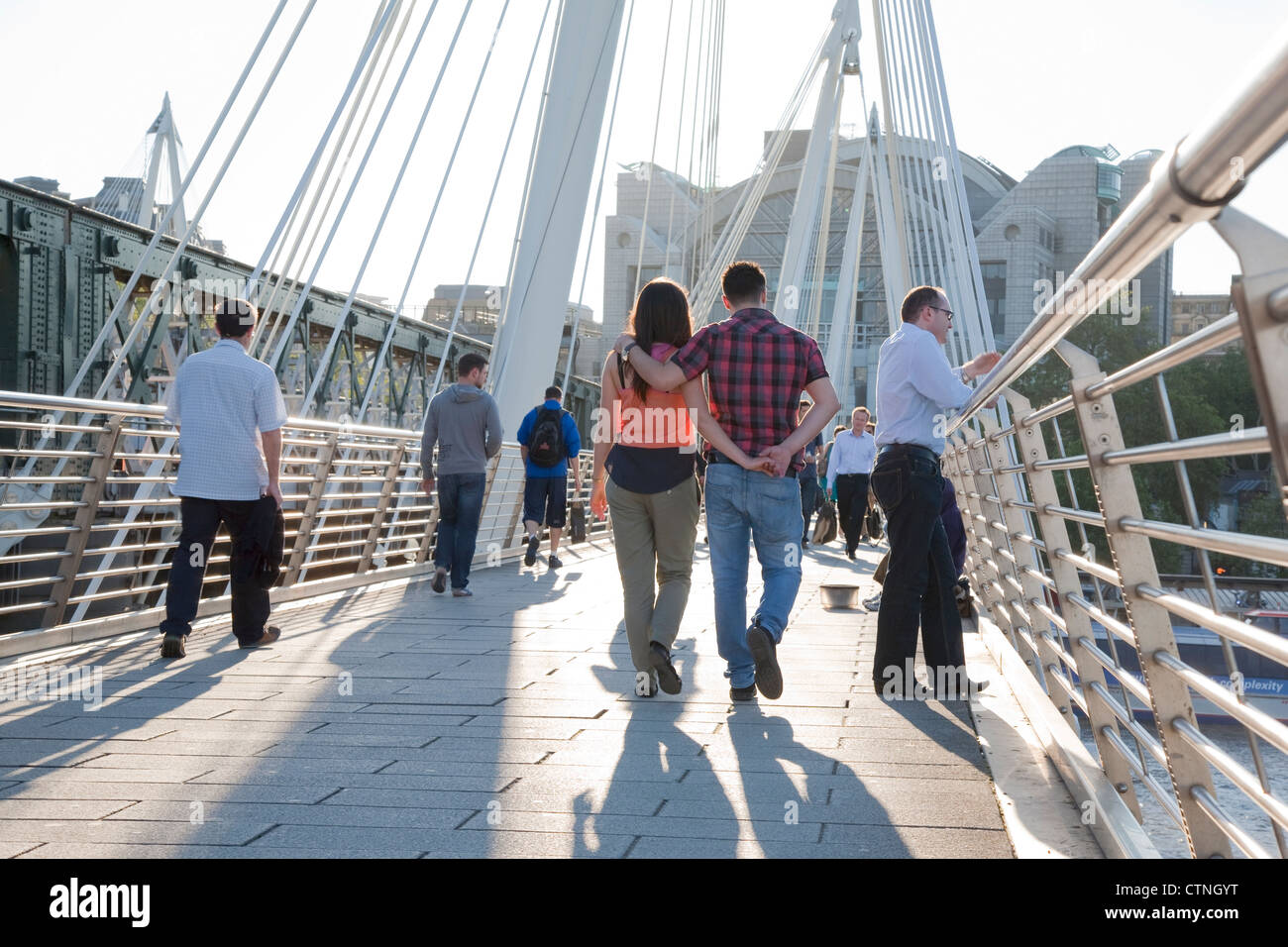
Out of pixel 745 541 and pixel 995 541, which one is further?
pixel 995 541

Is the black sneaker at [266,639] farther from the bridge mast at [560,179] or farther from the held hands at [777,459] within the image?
the bridge mast at [560,179]

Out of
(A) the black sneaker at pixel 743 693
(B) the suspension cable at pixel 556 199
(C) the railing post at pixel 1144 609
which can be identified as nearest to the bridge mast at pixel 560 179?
(B) the suspension cable at pixel 556 199

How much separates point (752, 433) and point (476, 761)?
5.87ft

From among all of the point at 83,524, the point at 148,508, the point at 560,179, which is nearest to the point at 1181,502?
the point at 83,524

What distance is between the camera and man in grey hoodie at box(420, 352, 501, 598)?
948cm

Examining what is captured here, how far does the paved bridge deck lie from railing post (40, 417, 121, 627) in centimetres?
34

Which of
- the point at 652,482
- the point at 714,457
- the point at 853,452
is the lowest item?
the point at 652,482

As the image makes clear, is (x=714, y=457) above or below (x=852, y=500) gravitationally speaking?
above

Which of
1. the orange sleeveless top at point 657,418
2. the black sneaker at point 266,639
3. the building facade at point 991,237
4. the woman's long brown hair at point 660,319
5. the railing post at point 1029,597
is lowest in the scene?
the black sneaker at point 266,639

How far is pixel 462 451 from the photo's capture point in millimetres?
9484

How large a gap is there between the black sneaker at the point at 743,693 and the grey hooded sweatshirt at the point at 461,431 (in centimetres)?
447

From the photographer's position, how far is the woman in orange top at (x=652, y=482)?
5430 mm

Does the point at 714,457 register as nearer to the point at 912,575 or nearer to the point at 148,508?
the point at 912,575
